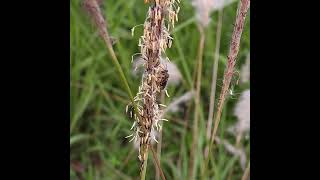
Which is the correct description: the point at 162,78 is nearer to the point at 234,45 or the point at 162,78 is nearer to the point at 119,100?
the point at 234,45

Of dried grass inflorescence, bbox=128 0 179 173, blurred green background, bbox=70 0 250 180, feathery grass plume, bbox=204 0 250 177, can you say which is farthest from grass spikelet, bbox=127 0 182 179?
blurred green background, bbox=70 0 250 180

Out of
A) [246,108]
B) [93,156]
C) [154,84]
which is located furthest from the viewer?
[93,156]

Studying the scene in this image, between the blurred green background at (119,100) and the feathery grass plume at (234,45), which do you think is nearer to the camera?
the feathery grass plume at (234,45)

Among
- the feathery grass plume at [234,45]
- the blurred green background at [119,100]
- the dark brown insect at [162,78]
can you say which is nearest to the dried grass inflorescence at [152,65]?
the dark brown insect at [162,78]

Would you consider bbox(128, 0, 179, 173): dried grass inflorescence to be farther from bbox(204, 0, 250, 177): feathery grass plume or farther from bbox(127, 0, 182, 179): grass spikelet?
bbox(204, 0, 250, 177): feathery grass plume

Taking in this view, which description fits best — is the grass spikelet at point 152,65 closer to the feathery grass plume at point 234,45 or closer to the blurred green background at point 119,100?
the feathery grass plume at point 234,45
